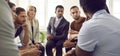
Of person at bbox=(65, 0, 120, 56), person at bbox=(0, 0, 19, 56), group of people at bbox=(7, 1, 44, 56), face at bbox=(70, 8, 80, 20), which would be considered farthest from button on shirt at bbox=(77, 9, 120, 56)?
face at bbox=(70, 8, 80, 20)

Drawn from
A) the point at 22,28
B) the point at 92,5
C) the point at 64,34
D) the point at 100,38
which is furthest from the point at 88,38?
the point at 64,34

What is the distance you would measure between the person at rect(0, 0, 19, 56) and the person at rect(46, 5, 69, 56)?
385 centimetres

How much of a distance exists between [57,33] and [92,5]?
3337 millimetres

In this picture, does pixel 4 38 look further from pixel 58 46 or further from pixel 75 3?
pixel 75 3

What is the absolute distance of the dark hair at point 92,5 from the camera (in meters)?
1.40

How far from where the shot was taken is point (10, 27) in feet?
2.51

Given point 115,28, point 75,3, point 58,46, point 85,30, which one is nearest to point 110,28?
point 115,28

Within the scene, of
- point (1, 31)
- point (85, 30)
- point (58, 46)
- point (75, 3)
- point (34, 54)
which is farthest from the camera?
point (75, 3)

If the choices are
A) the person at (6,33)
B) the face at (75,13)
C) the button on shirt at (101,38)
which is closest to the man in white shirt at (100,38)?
the button on shirt at (101,38)

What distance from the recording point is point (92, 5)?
4.61ft

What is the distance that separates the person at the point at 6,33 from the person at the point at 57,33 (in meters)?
3.85

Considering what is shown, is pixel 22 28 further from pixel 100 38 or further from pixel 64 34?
pixel 100 38

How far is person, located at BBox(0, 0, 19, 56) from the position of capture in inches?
28.8

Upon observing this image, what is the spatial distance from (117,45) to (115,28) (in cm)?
10
